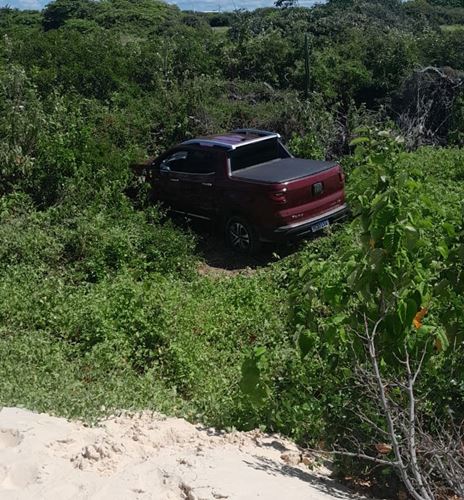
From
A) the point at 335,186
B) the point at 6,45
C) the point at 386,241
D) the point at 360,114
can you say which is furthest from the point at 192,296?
the point at 6,45

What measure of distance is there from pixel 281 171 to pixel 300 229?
95cm

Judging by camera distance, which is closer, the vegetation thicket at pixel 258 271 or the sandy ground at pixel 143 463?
the sandy ground at pixel 143 463

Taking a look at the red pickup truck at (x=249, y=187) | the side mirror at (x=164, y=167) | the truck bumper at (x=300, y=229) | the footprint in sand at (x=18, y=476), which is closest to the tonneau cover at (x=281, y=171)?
the red pickup truck at (x=249, y=187)

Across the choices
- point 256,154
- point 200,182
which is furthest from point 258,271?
Answer: point 256,154

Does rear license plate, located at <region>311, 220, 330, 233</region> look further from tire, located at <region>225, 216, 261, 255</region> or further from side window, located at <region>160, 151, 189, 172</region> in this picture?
side window, located at <region>160, 151, 189, 172</region>

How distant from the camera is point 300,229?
10.6 meters

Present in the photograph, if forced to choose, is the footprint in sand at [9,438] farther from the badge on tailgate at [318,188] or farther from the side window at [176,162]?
the side window at [176,162]

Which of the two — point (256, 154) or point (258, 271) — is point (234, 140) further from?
point (258, 271)

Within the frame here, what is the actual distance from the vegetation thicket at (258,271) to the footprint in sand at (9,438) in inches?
25.1

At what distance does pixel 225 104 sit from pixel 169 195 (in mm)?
4942

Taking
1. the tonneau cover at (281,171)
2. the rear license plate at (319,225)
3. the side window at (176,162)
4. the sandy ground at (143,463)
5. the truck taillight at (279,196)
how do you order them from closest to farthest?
1. the sandy ground at (143,463)
2. the truck taillight at (279,196)
3. the tonneau cover at (281,171)
4. the rear license plate at (319,225)
5. the side window at (176,162)

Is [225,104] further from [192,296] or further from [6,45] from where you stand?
[192,296]

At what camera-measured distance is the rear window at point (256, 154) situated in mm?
11273

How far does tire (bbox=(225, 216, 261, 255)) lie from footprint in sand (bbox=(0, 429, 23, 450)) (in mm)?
6696
